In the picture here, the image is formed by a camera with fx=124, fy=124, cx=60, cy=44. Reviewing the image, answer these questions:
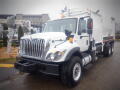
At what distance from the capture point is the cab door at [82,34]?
4668 millimetres

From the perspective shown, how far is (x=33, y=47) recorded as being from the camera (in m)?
3.96

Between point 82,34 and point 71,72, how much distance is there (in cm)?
168

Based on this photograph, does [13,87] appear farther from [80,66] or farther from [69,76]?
[80,66]

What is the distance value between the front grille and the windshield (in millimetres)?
1343

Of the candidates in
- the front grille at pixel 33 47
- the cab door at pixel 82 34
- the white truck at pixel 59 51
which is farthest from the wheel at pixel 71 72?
the front grille at pixel 33 47

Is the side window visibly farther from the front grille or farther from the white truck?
the front grille

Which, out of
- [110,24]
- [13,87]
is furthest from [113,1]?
[13,87]

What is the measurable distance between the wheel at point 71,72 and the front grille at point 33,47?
0.89 metres

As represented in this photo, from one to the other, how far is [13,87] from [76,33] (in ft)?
9.39

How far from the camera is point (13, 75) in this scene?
5309 millimetres

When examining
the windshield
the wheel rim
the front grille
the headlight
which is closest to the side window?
the windshield

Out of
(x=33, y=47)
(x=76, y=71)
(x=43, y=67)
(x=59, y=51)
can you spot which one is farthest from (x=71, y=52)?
(x=33, y=47)

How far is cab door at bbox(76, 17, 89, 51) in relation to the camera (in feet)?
15.3

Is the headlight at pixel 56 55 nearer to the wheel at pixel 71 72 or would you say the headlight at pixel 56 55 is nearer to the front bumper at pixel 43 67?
the front bumper at pixel 43 67
